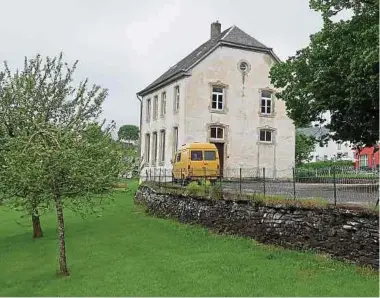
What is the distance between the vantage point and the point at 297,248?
13648 millimetres

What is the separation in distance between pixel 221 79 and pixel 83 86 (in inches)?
639

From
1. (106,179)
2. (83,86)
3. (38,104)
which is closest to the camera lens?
(106,179)

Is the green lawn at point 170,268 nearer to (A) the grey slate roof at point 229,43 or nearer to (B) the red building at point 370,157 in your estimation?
(B) the red building at point 370,157

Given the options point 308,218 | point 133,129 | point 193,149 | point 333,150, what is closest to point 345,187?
point 308,218

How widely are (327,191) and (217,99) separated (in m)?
25.3

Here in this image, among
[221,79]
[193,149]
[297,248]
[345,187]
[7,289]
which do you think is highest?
[221,79]

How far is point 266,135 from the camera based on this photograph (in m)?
39.8

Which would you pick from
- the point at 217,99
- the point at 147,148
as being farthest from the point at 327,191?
the point at 147,148

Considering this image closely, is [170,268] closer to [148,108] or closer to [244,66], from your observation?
[244,66]

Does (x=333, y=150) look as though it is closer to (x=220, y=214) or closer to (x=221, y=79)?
(x=221, y=79)

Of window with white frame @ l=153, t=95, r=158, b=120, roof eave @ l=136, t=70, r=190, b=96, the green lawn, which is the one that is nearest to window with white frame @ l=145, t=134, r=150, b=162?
window with white frame @ l=153, t=95, r=158, b=120

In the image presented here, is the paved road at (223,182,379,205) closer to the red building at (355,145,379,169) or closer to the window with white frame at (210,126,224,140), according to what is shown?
the red building at (355,145,379,169)

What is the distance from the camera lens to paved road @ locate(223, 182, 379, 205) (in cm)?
1229

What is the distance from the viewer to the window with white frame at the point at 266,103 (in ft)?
131
